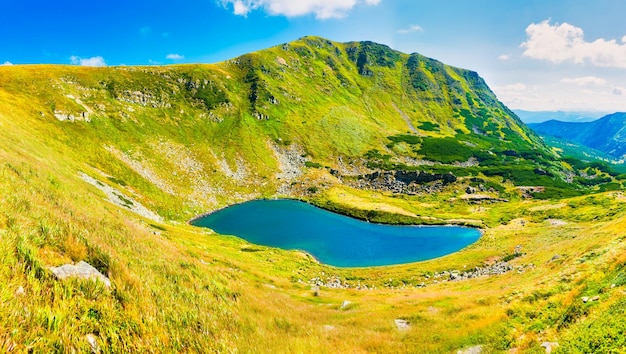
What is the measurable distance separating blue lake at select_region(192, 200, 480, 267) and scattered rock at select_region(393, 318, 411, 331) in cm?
5146

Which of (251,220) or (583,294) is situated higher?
(583,294)

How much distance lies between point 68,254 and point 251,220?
89.3 m

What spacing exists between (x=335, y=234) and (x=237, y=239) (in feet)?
97.8

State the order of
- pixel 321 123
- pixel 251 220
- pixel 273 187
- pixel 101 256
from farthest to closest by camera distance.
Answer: pixel 321 123 → pixel 273 187 → pixel 251 220 → pixel 101 256

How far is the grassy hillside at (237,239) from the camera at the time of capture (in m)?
7.79

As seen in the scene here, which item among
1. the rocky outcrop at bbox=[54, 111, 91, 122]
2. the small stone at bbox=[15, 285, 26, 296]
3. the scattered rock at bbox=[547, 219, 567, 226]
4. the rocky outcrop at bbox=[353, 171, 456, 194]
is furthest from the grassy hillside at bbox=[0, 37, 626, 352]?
the rocky outcrop at bbox=[353, 171, 456, 194]

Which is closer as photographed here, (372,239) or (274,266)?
(274,266)

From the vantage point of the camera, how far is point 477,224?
326 feet

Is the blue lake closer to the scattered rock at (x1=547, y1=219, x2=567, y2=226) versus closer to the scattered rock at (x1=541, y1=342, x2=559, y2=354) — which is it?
the scattered rock at (x1=547, y1=219, x2=567, y2=226)

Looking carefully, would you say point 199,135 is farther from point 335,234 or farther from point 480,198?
point 480,198

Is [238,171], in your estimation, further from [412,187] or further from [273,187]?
[412,187]

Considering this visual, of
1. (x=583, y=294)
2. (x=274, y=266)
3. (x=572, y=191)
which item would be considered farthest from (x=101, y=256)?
(x=572, y=191)

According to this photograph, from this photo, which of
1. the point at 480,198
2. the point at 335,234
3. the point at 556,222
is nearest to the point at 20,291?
the point at 335,234

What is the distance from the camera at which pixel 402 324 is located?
18641mm
